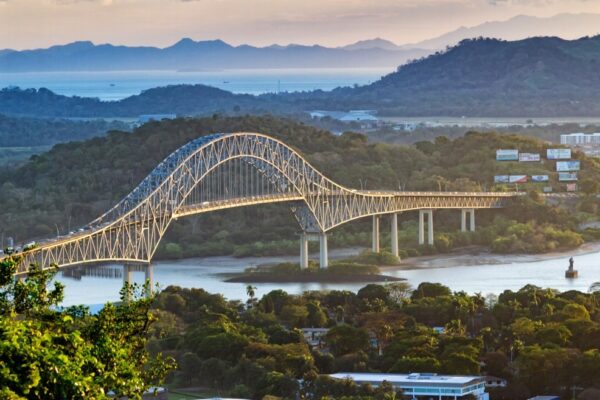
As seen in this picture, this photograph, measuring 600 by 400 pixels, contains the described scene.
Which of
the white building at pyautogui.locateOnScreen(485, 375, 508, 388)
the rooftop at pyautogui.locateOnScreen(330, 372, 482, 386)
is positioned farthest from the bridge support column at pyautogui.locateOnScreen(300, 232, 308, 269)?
the rooftop at pyautogui.locateOnScreen(330, 372, 482, 386)

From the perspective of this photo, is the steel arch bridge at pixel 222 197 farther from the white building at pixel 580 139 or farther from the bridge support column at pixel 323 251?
the white building at pixel 580 139

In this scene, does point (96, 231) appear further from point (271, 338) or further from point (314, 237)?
point (314, 237)

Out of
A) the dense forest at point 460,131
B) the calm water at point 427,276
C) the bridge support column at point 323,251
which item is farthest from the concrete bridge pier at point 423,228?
the dense forest at point 460,131

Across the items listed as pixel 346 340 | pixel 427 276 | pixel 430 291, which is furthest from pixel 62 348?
pixel 427 276

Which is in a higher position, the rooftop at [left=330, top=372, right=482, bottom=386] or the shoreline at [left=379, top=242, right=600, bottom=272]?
the shoreline at [left=379, top=242, right=600, bottom=272]

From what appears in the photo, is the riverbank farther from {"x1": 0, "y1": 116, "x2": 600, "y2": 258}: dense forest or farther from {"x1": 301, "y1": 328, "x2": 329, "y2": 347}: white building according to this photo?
{"x1": 301, "y1": 328, "x2": 329, "y2": 347}: white building

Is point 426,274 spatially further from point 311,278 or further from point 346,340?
point 346,340

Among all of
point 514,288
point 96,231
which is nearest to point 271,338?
point 96,231
